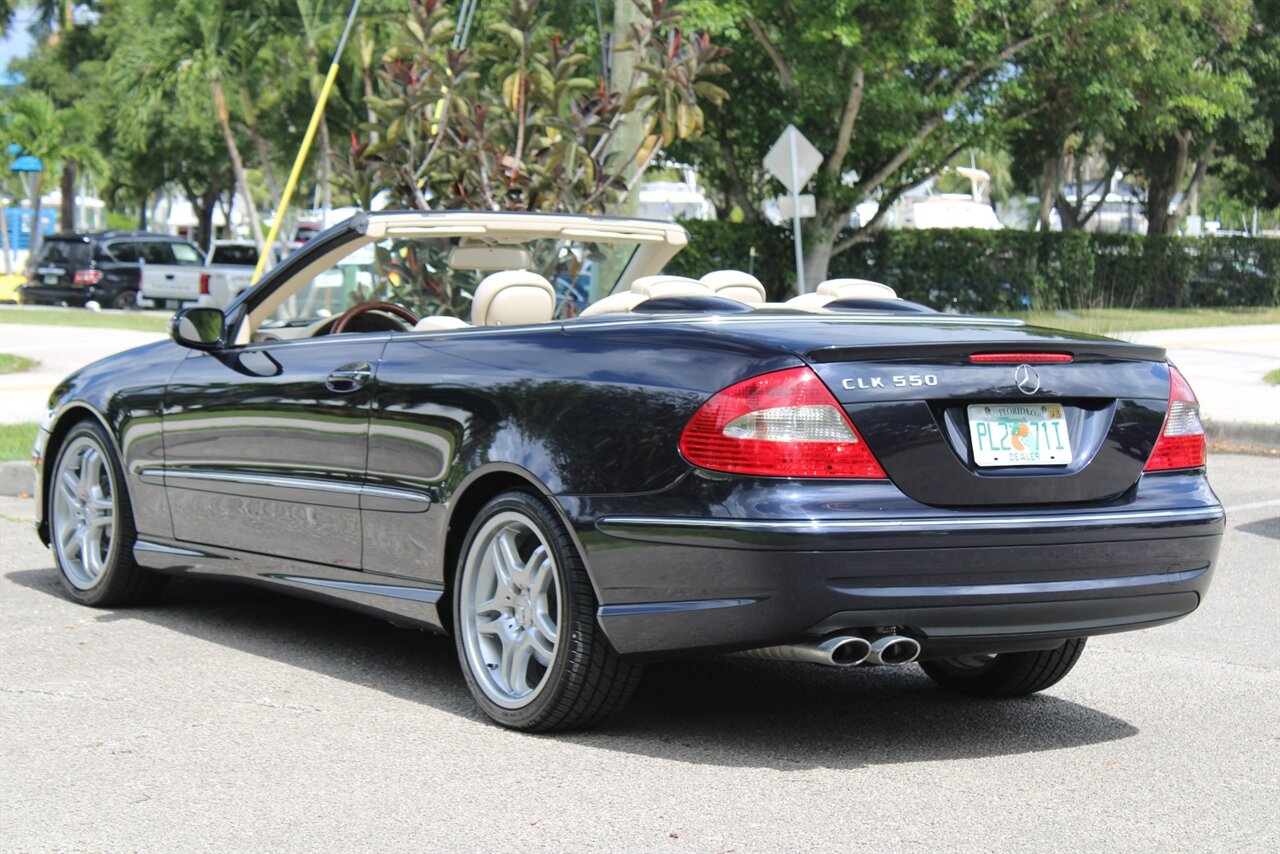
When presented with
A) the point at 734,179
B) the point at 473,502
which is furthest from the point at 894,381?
the point at 734,179

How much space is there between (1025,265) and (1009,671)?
34254mm

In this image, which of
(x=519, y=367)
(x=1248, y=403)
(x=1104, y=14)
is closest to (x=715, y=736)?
(x=519, y=367)

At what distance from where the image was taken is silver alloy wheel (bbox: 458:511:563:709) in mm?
4996

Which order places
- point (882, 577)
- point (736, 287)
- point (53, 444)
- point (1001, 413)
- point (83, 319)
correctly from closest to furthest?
1. point (882, 577)
2. point (1001, 413)
3. point (736, 287)
4. point (53, 444)
5. point (83, 319)

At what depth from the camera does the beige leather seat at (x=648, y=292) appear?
5773 mm

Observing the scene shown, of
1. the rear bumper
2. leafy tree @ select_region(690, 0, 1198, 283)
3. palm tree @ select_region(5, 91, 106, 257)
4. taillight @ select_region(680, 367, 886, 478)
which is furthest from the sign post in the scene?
palm tree @ select_region(5, 91, 106, 257)

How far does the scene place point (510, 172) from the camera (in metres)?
16.0

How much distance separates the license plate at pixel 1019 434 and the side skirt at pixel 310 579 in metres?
1.70

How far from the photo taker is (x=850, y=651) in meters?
4.58

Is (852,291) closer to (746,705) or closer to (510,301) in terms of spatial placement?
(510,301)

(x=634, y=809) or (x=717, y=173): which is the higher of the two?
(x=717, y=173)

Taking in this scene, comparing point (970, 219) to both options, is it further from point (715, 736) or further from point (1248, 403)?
point (715, 736)

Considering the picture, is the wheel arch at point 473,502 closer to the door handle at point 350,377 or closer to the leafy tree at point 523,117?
the door handle at point 350,377

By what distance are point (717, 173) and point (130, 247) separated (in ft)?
53.3
